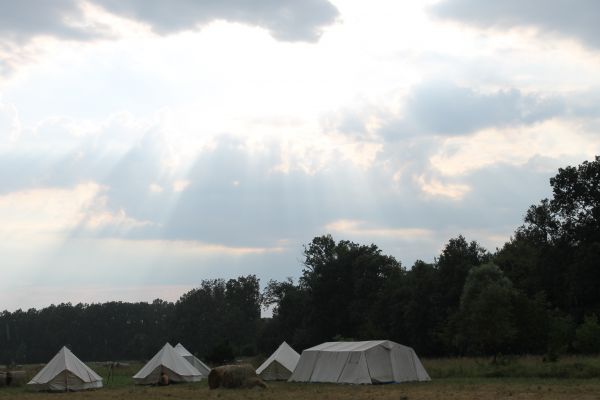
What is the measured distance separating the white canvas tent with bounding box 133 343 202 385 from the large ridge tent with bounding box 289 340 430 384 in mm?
7606

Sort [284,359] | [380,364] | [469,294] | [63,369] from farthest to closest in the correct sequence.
Answer: [469,294] → [284,359] → [63,369] → [380,364]

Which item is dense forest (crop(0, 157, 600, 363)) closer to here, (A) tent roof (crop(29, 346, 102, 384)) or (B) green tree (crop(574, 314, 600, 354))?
(B) green tree (crop(574, 314, 600, 354))

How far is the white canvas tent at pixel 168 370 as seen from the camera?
40.6m

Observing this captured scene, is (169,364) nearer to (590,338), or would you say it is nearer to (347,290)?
(590,338)

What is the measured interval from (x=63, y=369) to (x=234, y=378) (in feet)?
30.1

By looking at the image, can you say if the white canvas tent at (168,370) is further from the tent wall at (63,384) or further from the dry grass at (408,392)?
the dry grass at (408,392)

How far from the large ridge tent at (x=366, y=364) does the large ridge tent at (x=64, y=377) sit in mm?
11129

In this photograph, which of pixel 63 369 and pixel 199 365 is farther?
pixel 199 365

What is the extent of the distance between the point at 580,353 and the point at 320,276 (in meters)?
42.3

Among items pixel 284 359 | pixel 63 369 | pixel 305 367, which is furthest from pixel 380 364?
pixel 63 369

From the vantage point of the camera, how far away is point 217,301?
13712 centimetres

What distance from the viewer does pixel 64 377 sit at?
36594mm

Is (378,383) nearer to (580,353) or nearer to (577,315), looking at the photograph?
(580,353)

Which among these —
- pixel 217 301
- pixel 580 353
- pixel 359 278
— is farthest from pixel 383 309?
pixel 217 301
